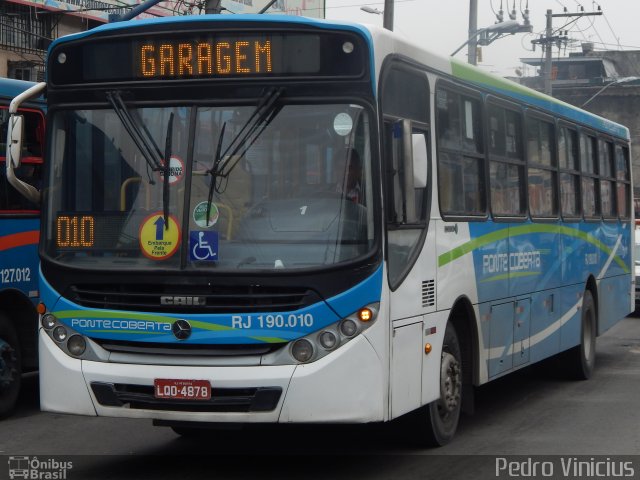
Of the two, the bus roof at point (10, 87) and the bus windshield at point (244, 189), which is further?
the bus roof at point (10, 87)

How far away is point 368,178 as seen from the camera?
762 cm

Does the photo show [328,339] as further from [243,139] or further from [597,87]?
Answer: [597,87]

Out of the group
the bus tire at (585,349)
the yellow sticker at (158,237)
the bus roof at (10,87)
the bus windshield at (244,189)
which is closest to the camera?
the bus windshield at (244,189)


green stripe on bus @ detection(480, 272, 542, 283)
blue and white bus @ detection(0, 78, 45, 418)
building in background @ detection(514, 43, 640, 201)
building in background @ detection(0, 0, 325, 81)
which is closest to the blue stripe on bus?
green stripe on bus @ detection(480, 272, 542, 283)

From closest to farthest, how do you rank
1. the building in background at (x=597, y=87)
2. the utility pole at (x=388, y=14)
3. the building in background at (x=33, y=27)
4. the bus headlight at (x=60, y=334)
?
the bus headlight at (x=60, y=334), the utility pole at (x=388, y=14), the building in background at (x=33, y=27), the building in background at (x=597, y=87)

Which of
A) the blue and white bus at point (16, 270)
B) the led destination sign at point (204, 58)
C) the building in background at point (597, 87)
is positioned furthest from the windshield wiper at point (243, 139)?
the building in background at point (597, 87)

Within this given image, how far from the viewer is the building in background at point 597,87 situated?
2630 inches

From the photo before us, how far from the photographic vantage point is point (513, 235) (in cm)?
1102

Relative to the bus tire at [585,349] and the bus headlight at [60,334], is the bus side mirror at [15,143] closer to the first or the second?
the bus headlight at [60,334]

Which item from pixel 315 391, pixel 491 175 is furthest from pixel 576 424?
pixel 315 391

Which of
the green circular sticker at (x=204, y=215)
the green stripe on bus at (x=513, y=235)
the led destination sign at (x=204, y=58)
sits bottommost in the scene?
the green stripe on bus at (x=513, y=235)

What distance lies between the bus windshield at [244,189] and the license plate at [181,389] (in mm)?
724

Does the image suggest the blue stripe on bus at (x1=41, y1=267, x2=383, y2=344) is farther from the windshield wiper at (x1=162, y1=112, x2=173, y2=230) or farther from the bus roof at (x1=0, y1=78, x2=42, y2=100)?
the bus roof at (x1=0, y1=78, x2=42, y2=100)

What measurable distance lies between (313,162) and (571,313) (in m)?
6.50
